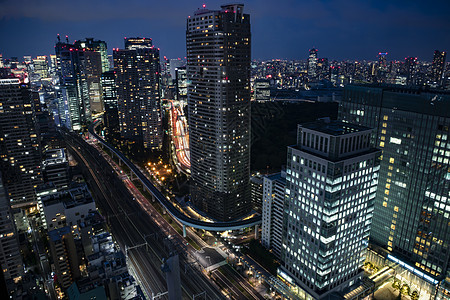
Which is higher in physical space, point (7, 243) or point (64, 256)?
point (7, 243)

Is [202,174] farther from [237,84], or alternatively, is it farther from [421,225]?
[421,225]

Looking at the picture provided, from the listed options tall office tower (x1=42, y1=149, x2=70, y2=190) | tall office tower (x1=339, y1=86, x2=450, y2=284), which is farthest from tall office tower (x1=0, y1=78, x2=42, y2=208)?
tall office tower (x1=339, y1=86, x2=450, y2=284)

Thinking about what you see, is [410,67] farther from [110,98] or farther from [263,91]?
[110,98]

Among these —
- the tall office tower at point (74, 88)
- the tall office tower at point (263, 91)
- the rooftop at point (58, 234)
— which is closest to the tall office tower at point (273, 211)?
the rooftop at point (58, 234)

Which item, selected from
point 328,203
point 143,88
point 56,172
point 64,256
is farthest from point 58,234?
point 143,88

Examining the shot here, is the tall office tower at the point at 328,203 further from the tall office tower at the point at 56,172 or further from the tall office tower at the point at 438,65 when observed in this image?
the tall office tower at the point at 438,65

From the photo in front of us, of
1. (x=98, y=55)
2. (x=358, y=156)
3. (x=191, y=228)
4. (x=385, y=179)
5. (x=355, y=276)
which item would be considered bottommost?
(x=191, y=228)

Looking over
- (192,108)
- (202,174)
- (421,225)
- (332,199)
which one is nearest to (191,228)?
(202,174)

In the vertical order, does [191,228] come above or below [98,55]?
below
